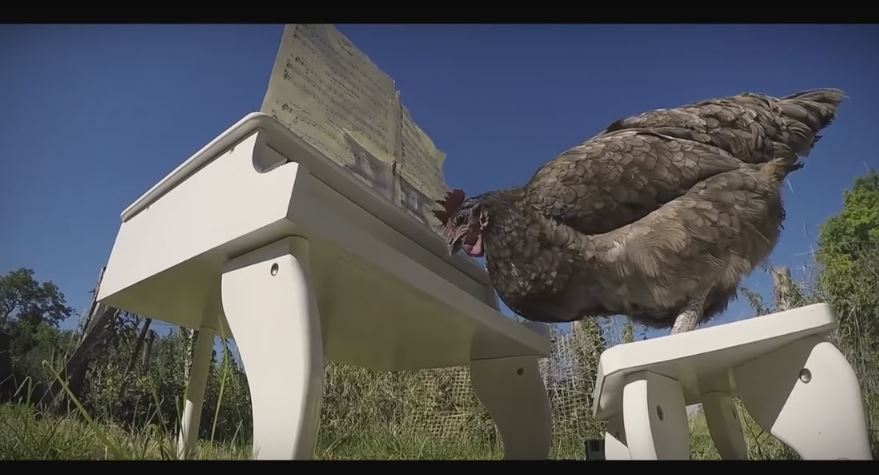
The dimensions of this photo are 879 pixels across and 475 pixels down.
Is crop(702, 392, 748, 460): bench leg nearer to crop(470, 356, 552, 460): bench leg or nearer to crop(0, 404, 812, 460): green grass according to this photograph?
crop(0, 404, 812, 460): green grass

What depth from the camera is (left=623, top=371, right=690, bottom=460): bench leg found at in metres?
0.51

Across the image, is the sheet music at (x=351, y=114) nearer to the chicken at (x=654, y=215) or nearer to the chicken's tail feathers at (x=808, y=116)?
the chicken at (x=654, y=215)

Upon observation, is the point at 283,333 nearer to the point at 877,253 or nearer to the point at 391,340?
the point at 391,340

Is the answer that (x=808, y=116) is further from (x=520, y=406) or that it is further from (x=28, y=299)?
(x=28, y=299)

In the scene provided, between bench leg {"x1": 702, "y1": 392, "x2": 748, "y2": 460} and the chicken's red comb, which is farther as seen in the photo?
the chicken's red comb

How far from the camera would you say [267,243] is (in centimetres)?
59

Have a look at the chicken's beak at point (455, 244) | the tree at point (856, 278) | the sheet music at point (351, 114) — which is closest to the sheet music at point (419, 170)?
the sheet music at point (351, 114)

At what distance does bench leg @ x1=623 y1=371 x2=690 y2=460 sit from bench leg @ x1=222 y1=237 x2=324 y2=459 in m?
0.32

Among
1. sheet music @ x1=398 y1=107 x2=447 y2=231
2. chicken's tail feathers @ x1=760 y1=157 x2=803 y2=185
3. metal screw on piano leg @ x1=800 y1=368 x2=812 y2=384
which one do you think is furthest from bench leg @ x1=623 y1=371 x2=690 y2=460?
sheet music @ x1=398 y1=107 x2=447 y2=231

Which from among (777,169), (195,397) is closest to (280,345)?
(195,397)

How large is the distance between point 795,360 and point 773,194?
1.57 feet

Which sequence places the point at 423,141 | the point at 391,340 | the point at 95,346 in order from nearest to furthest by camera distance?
the point at 391,340
the point at 95,346
the point at 423,141

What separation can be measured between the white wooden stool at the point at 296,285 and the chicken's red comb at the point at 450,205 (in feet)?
0.50
